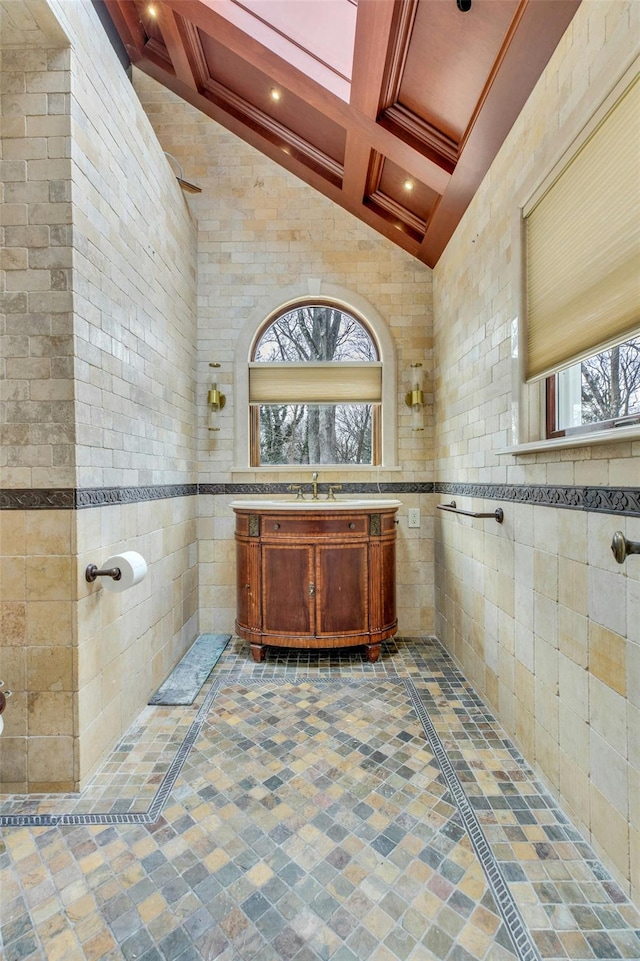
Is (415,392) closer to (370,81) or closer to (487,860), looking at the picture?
(370,81)

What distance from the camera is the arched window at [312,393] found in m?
3.14

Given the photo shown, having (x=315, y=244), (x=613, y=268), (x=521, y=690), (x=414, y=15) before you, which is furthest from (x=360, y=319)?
(x=521, y=690)

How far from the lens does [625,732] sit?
3.74 ft

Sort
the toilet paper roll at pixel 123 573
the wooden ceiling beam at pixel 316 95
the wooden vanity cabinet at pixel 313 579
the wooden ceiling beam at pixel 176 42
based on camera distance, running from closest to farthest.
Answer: the toilet paper roll at pixel 123 573
the wooden ceiling beam at pixel 316 95
the wooden ceiling beam at pixel 176 42
the wooden vanity cabinet at pixel 313 579

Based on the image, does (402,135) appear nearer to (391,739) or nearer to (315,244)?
(315,244)

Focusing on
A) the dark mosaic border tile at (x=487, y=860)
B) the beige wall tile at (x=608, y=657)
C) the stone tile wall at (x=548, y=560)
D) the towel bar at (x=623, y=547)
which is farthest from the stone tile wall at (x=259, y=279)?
the towel bar at (x=623, y=547)

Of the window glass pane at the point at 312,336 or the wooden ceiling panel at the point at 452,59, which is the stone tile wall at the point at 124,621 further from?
the wooden ceiling panel at the point at 452,59

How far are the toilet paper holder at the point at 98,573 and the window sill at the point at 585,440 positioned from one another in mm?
1615

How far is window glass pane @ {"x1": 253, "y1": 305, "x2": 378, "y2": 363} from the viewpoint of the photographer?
10.5 ft

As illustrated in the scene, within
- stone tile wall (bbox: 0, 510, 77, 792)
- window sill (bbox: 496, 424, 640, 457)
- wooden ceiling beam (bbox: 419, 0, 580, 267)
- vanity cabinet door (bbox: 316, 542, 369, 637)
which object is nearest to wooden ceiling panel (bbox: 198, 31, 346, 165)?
wooden ceiling beam (bbox: 419, 0, 580, 267)

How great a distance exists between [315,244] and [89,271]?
6.31 feet

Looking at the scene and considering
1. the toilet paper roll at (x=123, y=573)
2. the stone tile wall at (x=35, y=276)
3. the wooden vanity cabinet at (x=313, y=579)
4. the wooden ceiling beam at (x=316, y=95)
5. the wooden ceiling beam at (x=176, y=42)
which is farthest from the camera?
the wooden vanity cabinet at (x=313, y=579)

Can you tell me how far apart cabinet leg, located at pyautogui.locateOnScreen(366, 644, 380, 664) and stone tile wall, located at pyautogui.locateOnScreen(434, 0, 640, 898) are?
19.0 inches

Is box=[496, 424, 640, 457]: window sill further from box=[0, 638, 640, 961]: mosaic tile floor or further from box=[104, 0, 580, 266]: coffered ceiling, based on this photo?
box=[104, 0, 580, 266]: coffered ceiling
